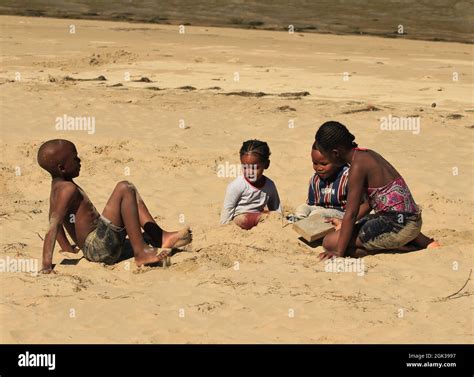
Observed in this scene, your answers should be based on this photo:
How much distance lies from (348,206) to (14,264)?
237 cm

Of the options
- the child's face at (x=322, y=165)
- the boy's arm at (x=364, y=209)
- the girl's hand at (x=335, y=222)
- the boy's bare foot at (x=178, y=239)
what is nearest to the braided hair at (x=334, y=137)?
the child's face at (x=322, y=165)

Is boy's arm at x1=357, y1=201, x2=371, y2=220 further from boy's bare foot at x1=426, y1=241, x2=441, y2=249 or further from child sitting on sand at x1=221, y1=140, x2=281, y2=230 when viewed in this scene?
child sitting on sand at x1=221, y1=140, x2=281, y2=230

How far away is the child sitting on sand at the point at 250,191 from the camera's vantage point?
290 inches

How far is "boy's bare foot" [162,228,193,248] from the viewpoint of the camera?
7.00 meters

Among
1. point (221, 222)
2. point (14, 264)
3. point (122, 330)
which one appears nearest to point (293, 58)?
point (221, 222)

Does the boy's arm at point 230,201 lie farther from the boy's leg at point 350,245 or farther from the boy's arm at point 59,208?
the boy's arm at point 59,208

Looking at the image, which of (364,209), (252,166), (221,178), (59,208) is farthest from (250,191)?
(221,178)

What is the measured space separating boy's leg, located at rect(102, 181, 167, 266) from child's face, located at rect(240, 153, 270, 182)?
105 cm

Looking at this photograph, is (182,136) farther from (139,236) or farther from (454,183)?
(139,236)

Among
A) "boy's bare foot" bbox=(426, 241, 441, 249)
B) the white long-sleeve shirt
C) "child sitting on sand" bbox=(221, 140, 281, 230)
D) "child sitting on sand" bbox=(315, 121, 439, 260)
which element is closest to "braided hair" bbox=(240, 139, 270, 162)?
"child sitting on sand" bbox=(221, 140, 281, 230)

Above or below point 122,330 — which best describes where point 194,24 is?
above

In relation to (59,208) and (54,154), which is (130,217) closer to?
(59,208)

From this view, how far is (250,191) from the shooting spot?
7488 millimetres

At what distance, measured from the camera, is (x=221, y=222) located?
7586mm
